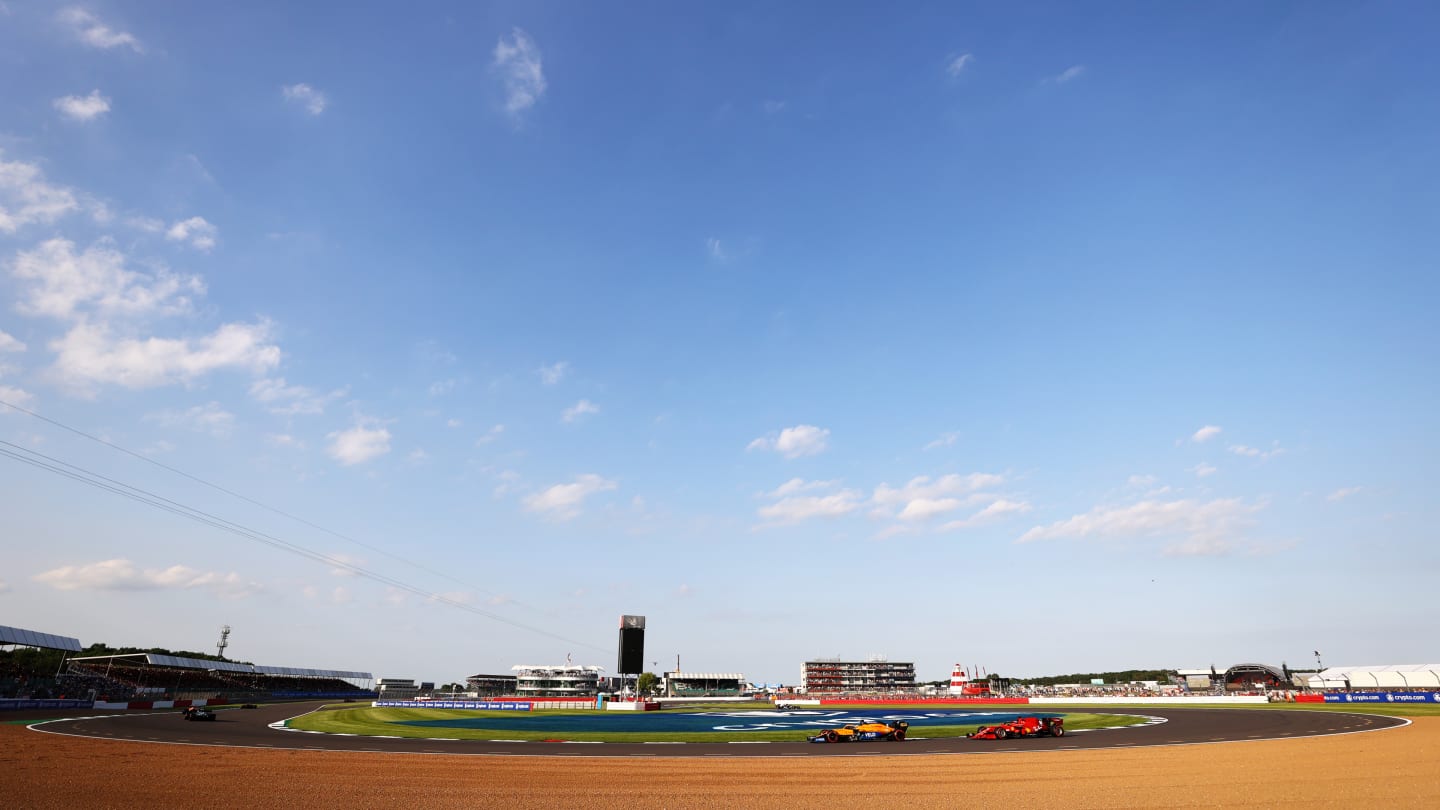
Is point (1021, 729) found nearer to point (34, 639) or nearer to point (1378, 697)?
point (1378, 697)

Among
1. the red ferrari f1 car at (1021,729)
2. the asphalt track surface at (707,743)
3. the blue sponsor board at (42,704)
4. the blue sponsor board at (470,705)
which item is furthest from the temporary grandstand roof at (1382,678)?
the blue sponsor board at (42,704)

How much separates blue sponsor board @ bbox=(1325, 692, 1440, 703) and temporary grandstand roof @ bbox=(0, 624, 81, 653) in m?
160

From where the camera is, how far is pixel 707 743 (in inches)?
1742

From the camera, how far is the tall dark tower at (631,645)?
11900cm


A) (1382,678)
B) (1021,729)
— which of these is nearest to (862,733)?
(1021,729)

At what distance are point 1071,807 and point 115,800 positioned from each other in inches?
1138

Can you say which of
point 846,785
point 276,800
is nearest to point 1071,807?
point 846,785

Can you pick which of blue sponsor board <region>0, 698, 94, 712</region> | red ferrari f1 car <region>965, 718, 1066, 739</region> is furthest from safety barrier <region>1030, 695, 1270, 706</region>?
blue sponsor board <region>0, 698, 94, 712</region>

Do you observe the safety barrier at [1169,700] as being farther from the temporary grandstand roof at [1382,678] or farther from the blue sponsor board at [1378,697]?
the temporary grandstand roof at [1382,678]

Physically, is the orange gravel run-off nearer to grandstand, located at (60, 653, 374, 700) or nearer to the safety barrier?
the safety barrier

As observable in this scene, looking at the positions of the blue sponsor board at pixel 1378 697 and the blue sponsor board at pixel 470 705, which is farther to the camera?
the blue sponsor board at pixel 470 705

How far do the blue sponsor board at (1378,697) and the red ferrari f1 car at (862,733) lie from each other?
276 ft

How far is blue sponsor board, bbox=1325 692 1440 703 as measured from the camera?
93.4 meters

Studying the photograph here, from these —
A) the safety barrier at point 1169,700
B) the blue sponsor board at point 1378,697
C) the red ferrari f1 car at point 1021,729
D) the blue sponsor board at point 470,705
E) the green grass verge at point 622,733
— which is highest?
the red ferrari f1 car at point 1021,729
